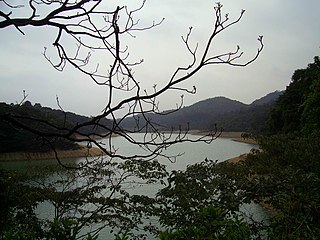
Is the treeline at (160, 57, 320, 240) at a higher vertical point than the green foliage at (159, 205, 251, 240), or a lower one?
lower

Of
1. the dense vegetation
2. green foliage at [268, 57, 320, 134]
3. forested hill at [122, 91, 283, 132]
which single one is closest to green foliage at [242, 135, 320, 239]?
the dense vegetation

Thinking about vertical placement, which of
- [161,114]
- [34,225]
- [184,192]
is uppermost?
[161,114]

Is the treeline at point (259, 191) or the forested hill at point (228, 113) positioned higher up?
the forested hill at point (228, 113)

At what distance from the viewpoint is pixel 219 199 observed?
3977mm

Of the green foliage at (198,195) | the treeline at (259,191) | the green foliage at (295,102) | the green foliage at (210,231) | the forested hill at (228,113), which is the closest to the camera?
the green foliage at (210,231)

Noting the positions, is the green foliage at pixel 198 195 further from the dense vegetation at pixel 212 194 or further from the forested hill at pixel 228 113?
the forested hill at pixel 228 113

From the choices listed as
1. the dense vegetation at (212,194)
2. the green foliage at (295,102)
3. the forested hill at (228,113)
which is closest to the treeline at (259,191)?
the dense vegetation at (212,194)

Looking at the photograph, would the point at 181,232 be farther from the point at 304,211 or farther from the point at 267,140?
the point at 267,140

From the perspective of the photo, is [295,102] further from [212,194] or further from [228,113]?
[228,113]

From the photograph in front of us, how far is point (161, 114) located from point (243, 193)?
115 inches

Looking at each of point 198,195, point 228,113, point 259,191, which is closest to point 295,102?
point 259,191

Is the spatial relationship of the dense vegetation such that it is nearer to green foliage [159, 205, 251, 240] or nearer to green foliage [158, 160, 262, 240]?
green foliage [158, 160, 262, 240]

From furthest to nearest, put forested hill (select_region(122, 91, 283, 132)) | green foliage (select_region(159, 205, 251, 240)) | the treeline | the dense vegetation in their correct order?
1. forested hill (select_region(122, 91, 283, 132))
2. the dense vegetation
3. the treeline
4. green foliage (select_region(159, 205, 251, 240))

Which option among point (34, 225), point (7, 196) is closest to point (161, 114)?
point (34, 225)
